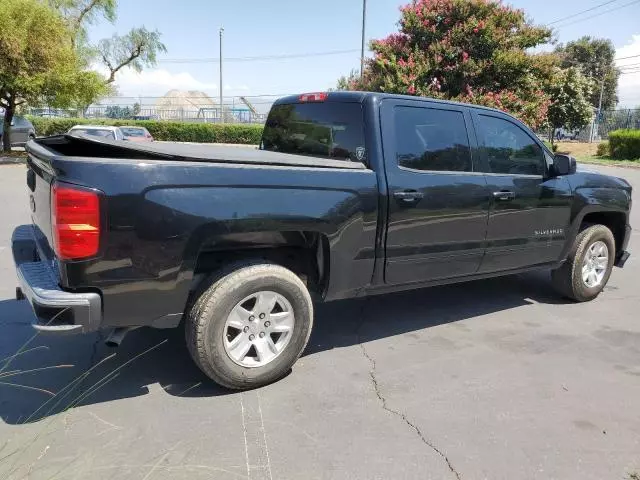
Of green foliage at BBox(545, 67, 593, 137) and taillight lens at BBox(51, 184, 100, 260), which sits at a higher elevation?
green foliage at BBox(545, 67, 593, 137)

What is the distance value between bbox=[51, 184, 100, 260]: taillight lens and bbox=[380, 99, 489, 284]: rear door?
1942mm

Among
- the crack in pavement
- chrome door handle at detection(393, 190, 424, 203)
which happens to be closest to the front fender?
chrome door handle at detection(393, 190, 424, 203)

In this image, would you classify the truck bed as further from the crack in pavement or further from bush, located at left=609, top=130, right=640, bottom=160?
bush, located at left=609, top=130, right=640, bottom=160

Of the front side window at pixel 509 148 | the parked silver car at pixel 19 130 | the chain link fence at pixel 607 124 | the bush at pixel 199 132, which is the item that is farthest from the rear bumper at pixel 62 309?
the chain link fence at pixel 607 124

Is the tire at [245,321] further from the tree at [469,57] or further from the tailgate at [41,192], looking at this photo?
the tree at [469,57]

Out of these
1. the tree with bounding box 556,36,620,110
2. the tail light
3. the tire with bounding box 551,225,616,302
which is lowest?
the tire with bounding box 551,225,616,302

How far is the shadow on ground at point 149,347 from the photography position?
345 centimetres

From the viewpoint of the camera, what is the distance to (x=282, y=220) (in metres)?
3.37

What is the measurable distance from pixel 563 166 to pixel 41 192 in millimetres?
4203

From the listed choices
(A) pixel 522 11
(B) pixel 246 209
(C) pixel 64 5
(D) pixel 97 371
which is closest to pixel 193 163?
(B) pixel 246 209

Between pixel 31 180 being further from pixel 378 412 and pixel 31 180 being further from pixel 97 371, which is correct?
pixel 378 412

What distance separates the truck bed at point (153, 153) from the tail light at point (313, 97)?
0.75m

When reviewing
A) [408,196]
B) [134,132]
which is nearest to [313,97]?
[408,196]

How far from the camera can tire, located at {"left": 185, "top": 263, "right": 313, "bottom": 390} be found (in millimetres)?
3264
